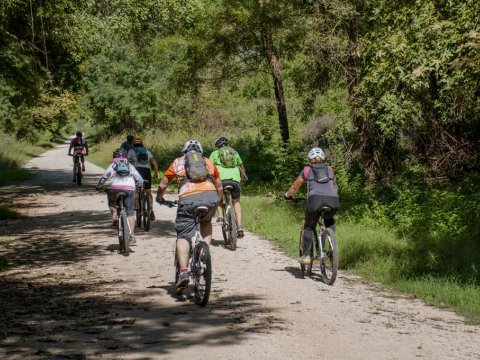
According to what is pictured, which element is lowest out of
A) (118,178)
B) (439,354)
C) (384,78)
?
(439,354)

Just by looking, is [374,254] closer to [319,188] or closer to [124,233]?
[319,188]

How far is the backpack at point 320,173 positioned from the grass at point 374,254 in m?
1.87

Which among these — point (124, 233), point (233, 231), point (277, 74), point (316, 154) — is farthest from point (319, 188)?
point (277, 74)

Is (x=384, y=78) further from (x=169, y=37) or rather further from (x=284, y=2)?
(x=169, y=37)

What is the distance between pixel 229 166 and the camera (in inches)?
507

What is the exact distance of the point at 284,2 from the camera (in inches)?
767

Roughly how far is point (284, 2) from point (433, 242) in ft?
32.6

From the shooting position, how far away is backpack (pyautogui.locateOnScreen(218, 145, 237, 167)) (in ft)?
41.8

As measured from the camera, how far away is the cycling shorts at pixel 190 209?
8.13 metres

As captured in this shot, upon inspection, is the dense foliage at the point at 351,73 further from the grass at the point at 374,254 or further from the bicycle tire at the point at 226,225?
the bicycle tire at the point at 226,225

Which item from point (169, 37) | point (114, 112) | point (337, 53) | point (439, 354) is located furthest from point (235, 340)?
point (114, 112)

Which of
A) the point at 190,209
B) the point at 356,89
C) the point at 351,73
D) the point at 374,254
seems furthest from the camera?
the point at 351,73

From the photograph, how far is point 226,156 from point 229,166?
241 millimetres

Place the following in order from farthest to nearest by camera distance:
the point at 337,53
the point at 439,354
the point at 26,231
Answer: the point at 337,53 → the point at 26,231 → the point at 439,354
